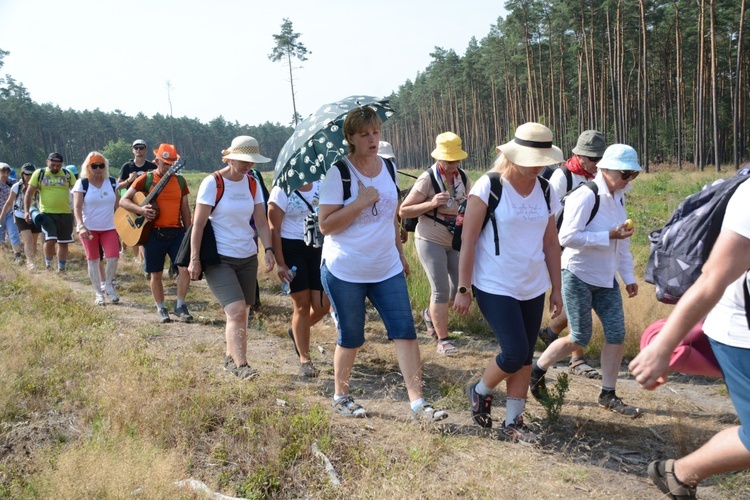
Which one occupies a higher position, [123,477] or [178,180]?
[178,180]

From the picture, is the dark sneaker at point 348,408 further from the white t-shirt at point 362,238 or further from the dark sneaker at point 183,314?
the dark sneaker at point 183,314

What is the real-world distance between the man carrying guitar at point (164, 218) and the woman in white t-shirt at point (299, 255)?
8.13 feet

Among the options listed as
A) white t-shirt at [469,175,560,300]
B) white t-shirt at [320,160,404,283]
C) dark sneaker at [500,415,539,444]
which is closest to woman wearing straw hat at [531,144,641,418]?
dark sneaker at [500,415,539,444]

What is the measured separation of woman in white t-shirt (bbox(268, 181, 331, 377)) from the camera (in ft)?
18.2

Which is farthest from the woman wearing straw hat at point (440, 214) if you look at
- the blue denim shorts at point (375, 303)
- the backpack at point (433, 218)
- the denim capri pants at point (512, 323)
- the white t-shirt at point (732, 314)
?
the white t-shirt at point (732, 314)

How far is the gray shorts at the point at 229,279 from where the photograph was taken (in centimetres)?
531

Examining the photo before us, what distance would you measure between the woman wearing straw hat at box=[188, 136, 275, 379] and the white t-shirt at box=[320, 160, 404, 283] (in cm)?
139

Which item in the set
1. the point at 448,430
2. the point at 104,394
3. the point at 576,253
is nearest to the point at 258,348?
the point at 104,394

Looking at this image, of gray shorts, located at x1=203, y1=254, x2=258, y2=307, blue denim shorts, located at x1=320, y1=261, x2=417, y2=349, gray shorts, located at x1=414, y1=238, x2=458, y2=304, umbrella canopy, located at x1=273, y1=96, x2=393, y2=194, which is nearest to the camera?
blue denim shorts, located at x1=320, y1=261, x2=417, y2=349

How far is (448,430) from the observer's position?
4059 mm

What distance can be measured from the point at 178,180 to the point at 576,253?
5.07 metres

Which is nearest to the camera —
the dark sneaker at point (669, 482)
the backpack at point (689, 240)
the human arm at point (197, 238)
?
the backpack at point (689, 240)

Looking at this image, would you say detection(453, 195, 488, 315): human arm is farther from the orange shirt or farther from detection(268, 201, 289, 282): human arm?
the orange shirt

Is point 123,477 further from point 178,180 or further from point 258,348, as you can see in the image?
point 178,180
